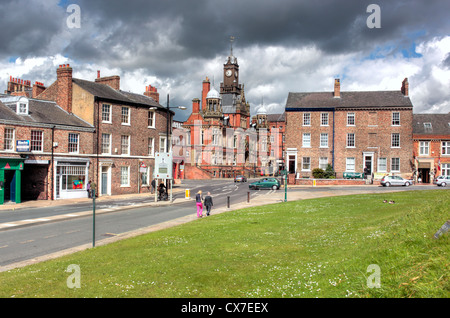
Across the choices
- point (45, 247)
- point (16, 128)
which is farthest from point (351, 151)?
point (45, 247)

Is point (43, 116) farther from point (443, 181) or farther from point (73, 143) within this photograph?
point (443, 181)

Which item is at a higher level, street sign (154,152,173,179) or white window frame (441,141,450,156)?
white window frame (441,141,450,156)

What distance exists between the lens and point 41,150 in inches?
1332

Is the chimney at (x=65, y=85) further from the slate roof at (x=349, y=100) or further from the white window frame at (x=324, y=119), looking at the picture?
the white window frame at (x=324, y=119)

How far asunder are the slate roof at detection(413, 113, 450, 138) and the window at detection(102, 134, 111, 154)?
44.8 metres

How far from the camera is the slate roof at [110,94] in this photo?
39875 millimetres

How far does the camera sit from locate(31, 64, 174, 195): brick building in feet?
128

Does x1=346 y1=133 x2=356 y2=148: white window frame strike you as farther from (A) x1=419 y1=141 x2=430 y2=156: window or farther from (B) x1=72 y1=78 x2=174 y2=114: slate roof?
(B) x1=72 y1=78 x2=174 y2=114: slate roof

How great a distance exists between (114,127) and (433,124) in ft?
156

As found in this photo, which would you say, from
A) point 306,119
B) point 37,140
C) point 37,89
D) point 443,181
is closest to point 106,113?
point 37,140

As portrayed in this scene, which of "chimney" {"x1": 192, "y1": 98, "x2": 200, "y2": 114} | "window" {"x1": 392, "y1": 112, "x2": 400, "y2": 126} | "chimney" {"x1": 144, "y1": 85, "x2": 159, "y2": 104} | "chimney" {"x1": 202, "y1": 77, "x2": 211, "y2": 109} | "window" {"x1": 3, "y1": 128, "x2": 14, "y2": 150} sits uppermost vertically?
"chimney" {"x1": 202, "y1": 77, "x2": 211, "y2": 109}

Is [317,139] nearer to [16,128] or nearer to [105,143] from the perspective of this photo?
[105,143]

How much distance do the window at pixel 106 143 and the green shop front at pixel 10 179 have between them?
30.4ft

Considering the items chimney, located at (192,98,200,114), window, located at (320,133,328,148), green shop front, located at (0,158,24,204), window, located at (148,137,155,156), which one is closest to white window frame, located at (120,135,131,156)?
window, located at (148,137,155,156)
